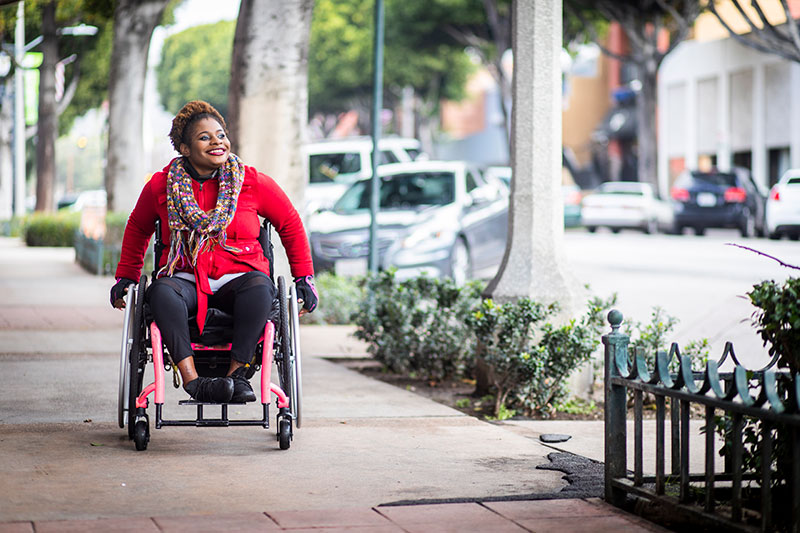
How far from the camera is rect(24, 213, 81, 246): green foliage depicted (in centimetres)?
2994

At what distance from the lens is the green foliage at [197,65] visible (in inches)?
3255

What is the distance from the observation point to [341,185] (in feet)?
76.1

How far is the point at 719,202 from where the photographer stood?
31.0 metres

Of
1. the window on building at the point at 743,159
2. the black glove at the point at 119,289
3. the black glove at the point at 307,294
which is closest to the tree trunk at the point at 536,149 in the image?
the black glove at the point at 307,294

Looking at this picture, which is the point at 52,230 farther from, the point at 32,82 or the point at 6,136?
the point at 6,136

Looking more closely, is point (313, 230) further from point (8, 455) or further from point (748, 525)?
point (748, 525)

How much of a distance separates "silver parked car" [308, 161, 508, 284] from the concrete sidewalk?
6.98 m

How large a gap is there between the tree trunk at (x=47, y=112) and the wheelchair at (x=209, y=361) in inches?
1188

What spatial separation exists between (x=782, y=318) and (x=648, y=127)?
35.8m

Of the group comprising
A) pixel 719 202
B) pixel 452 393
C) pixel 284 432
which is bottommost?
pixel 452 393

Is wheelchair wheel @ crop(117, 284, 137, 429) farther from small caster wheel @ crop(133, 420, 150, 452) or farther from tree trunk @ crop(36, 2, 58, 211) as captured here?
tree trunk @ crop(36, 2, 58, 211)

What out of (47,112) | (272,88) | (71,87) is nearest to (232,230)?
(272,88)

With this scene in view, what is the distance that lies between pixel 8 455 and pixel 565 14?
3719cm

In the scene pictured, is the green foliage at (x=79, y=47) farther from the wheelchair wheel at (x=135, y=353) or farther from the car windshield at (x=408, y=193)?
the wheelchair wheel at (x=135, y=353)
